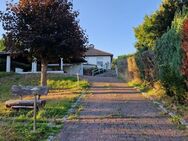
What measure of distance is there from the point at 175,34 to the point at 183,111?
124 inches

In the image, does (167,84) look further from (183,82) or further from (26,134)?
(26,134)

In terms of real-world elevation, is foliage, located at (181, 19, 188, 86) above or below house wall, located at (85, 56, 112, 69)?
below

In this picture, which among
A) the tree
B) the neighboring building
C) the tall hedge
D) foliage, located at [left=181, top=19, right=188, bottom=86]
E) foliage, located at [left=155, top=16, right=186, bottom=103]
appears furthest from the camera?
the neighboring building

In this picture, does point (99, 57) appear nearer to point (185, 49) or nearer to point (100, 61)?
point (100, 61)

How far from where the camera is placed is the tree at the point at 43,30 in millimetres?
25359

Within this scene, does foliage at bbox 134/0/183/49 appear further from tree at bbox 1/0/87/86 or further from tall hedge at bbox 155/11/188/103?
tall hedge at bbox 155/11/188/103

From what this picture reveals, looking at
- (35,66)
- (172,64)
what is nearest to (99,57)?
(35,66)

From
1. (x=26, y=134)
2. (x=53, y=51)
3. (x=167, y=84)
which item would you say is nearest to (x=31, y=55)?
(x=53, y=51)

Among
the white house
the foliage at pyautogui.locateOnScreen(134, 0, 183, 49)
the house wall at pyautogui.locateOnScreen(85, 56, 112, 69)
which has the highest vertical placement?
the foliage at pyautogui.locateOnScreen(134, 0, 183, 49)

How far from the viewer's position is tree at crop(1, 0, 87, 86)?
25.4 m

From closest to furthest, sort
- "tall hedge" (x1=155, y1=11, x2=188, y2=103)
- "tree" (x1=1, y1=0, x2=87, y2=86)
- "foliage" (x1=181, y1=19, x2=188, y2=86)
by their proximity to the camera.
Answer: "foliage" (x1=181, y1=19, x2=188, y2=86) → "tall hedge" (x1=155, y1=11, x2=188, y2=103) → "tree" (x1=1, y1=0, x2=87, y2=86)

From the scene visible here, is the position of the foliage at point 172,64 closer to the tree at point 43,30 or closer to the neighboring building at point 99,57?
the tree at point 43,30

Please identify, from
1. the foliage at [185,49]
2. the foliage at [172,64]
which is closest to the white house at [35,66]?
the foliage at [172,64]

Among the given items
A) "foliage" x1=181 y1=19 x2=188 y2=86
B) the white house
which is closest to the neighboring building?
the white house
